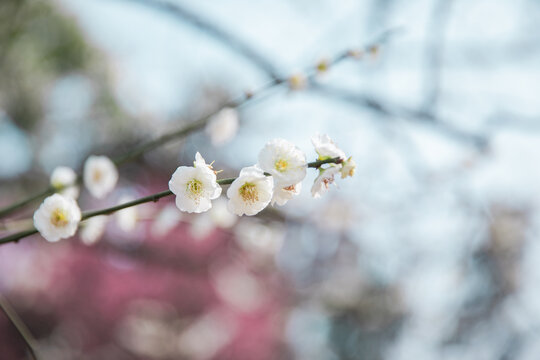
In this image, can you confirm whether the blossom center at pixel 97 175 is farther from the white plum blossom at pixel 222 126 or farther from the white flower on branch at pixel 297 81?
the white flower on branch at pixel 297 81

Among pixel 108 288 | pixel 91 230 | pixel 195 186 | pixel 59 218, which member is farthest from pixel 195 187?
pixel 108 288

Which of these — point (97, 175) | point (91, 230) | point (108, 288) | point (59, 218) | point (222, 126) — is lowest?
point (59, 218)

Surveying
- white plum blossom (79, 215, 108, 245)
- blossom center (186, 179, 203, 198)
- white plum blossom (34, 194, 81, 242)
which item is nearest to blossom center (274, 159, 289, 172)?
blossom center (186, 179, 203, 198)

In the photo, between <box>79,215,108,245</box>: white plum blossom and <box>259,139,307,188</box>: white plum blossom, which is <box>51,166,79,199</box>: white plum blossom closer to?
<box>79,215,108,245</box>: white plum blossom

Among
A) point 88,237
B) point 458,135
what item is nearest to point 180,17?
point 88,237

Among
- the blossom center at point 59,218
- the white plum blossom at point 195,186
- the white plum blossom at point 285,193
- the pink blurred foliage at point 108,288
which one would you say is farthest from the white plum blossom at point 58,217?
the pink blurred foliage at point 108,288

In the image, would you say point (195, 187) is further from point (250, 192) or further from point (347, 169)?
point (347, 169)
